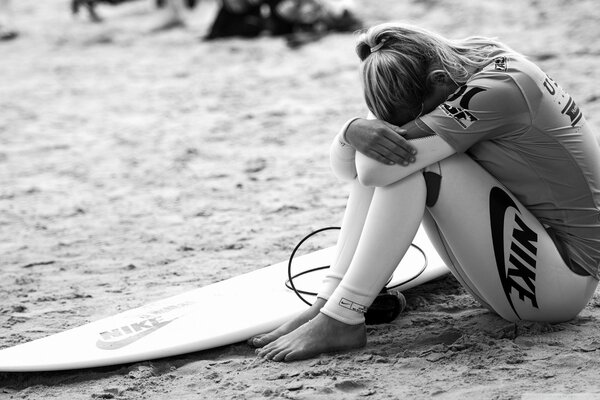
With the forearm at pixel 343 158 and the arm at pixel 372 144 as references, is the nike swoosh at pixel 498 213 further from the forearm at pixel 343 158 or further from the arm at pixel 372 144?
the forearm at pixel 343 158

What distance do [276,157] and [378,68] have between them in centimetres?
271

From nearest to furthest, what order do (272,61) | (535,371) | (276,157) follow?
(535,371) → (276,157) → (272,61)

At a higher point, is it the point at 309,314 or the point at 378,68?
the point at 378,68

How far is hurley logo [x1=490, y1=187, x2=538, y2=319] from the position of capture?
2145 millimetres

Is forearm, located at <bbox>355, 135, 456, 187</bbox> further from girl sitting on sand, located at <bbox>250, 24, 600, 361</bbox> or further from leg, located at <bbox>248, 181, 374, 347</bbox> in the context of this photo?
leg, located at <bbox>248, 181, 374, 347</bbox>

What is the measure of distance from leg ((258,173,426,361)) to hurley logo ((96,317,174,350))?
39cm

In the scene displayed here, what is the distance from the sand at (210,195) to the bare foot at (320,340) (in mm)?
37

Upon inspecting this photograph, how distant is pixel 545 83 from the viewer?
7.01ft

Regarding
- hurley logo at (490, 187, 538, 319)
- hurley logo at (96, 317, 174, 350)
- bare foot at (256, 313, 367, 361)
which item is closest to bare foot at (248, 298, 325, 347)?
bare foot at (256, 313, 367, 361)

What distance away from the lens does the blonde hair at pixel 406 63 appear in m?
2.11

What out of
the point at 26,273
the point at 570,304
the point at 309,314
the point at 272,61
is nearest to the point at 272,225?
the point at 26,273

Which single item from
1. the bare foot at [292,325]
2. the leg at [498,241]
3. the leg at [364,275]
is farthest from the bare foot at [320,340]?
the leg at [498,241]

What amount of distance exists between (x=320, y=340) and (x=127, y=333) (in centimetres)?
63

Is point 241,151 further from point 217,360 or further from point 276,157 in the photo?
point 217,360
